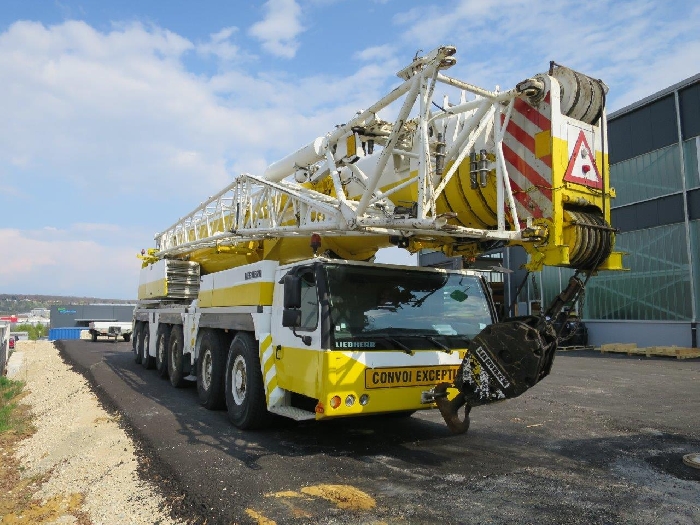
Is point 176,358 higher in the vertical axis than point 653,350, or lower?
higher

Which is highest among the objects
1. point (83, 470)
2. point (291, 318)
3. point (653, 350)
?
point (291, 318)

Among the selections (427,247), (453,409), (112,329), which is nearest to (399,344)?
(453,409)

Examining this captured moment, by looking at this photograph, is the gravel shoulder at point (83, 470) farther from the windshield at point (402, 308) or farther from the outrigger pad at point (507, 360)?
the outrigger pad at point (507, 360)

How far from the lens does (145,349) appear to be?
13281mm

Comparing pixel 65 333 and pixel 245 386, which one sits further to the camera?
pixel 65 333

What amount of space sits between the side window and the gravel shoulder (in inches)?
80.0

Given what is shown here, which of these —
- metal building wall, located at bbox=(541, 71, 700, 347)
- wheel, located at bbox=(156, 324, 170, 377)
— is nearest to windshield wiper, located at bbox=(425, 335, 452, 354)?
wheel, located at bbox=(156, 324, 170, 377)

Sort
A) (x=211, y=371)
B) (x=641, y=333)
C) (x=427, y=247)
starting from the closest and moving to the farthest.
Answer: (x=427, y=247), (x=211, y=371), (x=641, y=333)

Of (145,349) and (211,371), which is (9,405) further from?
(145,349)

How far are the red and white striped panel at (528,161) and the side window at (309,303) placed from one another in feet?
7.20

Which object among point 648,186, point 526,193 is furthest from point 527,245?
point 648,186

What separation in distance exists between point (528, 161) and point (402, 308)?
1.97 meters

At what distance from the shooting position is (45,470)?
17.7 ft

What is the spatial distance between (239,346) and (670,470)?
490 cm
